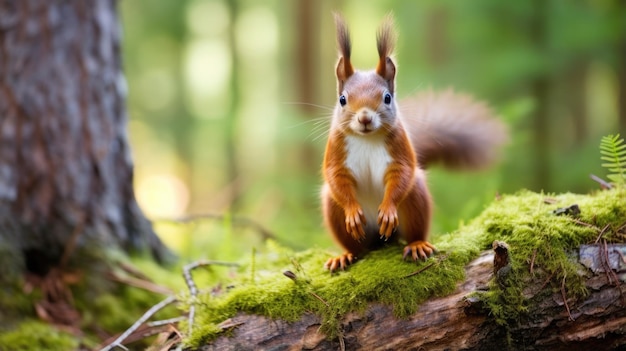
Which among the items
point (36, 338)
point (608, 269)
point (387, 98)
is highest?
point (387, 98)

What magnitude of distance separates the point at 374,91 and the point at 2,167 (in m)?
1.84

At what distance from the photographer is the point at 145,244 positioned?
3359 millimetres

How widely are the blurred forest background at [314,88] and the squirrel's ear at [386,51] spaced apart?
0.26 meters

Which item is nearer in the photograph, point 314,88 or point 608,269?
point 608,269

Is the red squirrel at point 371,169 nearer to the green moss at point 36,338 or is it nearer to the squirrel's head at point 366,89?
the squirrel's head at point 366,89

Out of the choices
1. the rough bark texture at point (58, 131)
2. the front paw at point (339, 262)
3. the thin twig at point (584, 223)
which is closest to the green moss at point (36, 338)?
Result: the rough bark texture at point (58, 131)

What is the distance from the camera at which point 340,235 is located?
227 centimetres

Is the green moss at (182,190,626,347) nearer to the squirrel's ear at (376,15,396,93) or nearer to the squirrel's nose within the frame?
the squirrel's nose

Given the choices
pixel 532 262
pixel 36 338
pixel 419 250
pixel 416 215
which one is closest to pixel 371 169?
pixel 416 215

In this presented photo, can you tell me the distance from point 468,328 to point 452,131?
1.18 m

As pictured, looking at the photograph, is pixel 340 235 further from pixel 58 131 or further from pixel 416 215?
pixel 58 131

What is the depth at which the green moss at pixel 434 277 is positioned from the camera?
1.89m

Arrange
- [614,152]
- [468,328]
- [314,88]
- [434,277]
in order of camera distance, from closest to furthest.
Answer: [468,328]
[434,277]
[614,152]
[314,88]

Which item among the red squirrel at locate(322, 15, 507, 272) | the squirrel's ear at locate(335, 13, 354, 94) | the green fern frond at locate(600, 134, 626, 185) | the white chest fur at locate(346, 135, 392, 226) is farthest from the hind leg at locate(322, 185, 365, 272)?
the green fern frond at locate(600, 134, 626, 185)
